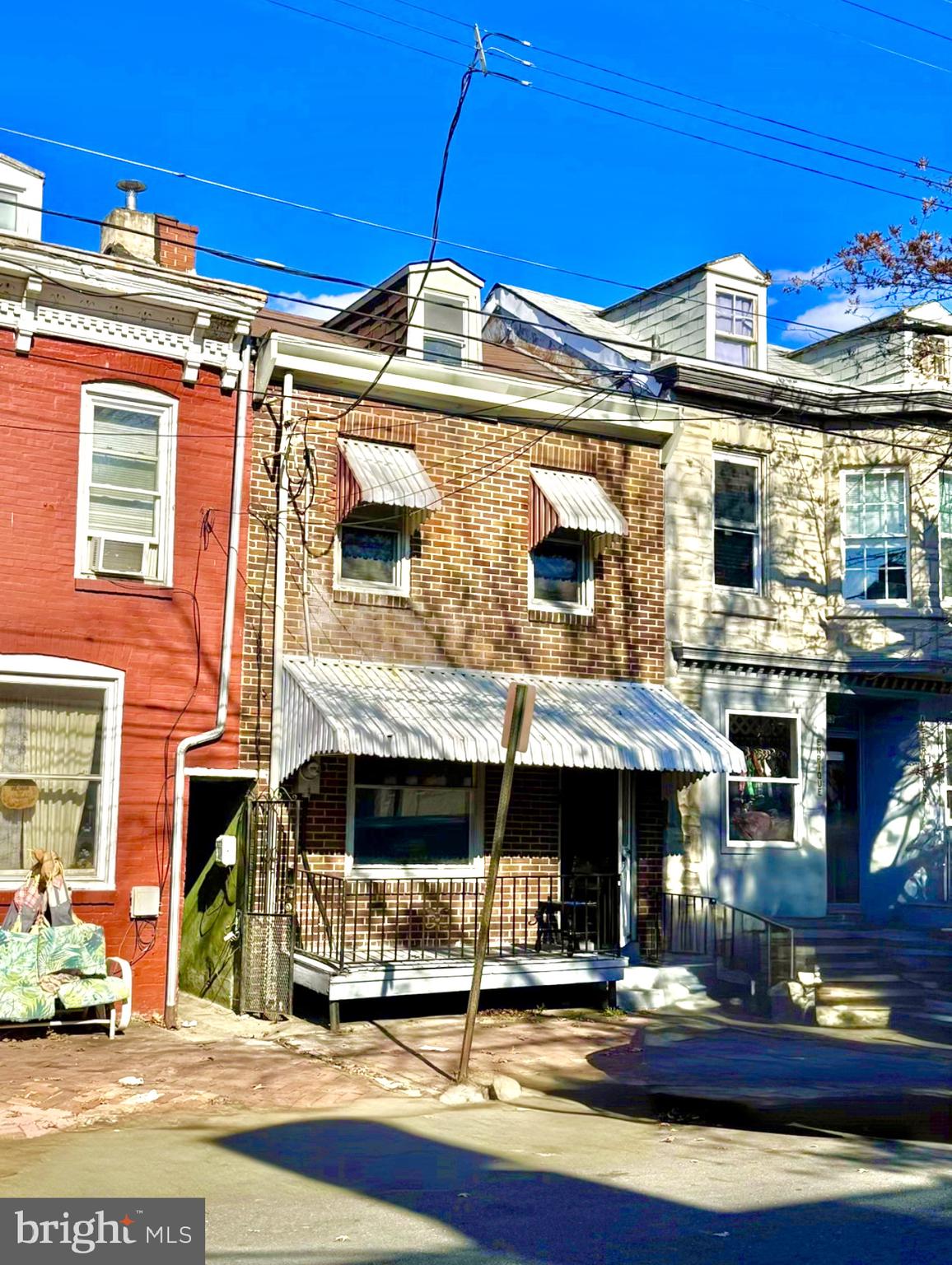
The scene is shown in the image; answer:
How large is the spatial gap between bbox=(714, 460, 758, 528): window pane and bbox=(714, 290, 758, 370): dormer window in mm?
1609

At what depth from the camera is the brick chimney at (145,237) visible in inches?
611

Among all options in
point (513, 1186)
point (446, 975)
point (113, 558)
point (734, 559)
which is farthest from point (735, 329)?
point (513, 1186)

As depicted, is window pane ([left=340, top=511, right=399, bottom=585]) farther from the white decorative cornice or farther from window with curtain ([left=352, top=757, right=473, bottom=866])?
the white decorative cornice

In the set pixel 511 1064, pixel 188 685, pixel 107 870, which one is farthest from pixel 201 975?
pixel 511 1064

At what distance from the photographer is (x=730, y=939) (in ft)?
55.7

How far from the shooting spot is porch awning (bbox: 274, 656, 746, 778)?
14.2 meters

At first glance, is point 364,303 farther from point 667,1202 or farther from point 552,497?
point 667,1202

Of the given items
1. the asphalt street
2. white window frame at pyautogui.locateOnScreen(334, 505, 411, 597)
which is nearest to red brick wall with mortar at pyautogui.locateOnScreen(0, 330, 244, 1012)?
white window frame at pyautogui.locateOnScreen(334, 505, 411, 597)

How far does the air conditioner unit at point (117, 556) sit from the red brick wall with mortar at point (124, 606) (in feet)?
0.63

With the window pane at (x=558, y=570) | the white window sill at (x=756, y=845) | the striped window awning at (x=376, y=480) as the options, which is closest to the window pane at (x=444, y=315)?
the striped window awning at (x=376, y=480)

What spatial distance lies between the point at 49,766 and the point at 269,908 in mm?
2734

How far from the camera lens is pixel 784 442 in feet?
62.9

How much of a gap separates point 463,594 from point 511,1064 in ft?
19.6

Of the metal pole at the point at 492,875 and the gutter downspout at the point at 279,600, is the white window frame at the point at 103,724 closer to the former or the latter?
the gutter downspout at the point at 279,600
